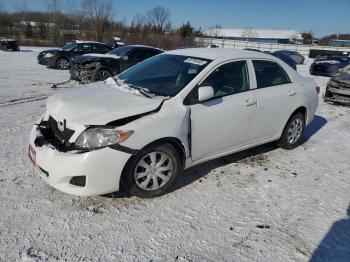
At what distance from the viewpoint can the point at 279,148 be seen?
574 cm

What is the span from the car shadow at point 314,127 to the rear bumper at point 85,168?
13.6 ft

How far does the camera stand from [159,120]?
11.7 ft

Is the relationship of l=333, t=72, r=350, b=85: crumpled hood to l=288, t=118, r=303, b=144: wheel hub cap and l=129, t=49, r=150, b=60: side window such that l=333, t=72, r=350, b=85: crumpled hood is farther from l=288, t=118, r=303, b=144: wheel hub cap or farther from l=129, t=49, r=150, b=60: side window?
l=129, t=49, r=150, b=60: side window

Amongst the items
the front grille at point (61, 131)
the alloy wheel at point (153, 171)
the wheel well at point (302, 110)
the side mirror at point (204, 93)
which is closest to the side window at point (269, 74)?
the wheel well at point (302, 110)

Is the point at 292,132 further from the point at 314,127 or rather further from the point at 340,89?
the point at 340,89

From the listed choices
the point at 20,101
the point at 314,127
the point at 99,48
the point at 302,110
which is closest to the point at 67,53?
the point at 99,48

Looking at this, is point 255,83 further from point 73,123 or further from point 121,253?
point 121,253

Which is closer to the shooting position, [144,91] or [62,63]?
[144,91]

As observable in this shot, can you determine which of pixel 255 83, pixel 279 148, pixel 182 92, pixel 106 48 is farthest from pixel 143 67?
pixel 106 48

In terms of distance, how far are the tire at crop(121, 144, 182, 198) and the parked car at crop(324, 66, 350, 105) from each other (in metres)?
7.23

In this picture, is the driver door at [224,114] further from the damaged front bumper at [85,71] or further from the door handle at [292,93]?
the damaged front bumper at [85,71]

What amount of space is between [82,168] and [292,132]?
12.2 feet

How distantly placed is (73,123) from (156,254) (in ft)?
4.95

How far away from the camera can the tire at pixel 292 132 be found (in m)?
5.45
